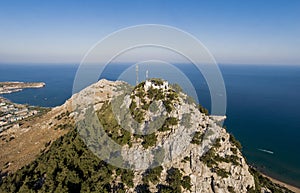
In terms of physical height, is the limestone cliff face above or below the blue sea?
above

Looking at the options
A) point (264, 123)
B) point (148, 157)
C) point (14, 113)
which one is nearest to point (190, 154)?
point (148, 157)

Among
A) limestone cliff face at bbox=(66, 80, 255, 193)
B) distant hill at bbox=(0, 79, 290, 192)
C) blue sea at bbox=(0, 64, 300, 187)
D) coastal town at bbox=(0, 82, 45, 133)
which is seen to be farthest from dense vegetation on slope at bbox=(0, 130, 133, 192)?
coastal town at bbox=(0, 82, 45, 133)

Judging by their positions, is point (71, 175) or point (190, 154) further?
point (190, 154)

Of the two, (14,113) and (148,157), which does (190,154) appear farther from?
(14,113)

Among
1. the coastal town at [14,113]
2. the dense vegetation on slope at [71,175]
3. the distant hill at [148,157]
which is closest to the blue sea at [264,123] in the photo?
the distant hill at [148,157]

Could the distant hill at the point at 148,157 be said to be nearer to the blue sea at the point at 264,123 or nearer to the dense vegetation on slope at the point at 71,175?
the dense vegetation on slope at the point at 71,175

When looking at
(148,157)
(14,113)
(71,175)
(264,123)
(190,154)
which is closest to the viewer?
(71,175)

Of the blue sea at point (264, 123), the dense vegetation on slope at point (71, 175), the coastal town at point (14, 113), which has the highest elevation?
the dense vegetation on slope at point (71, 175)

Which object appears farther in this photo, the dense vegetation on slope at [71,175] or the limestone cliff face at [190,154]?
the limestone cliff face at [190,154]

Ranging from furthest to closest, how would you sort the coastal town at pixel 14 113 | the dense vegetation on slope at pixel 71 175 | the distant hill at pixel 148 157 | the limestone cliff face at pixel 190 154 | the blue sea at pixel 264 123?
the coastal town at pixel 14 113 < the blue sea at pixel 264 123 < the limestone cliff face at pixel 190 154 < the distant hill at pixel 148 157 < the dense vegetation on slope at pixel 71 175

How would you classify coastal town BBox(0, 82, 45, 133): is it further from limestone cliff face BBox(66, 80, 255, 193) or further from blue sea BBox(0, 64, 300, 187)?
limestone cliff face BBox(66, 80, 255, 193)

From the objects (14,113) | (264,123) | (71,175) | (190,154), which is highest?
(190,154)

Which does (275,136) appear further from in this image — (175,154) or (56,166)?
(56,166)
